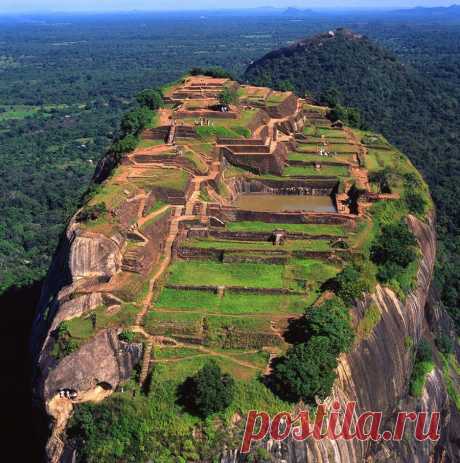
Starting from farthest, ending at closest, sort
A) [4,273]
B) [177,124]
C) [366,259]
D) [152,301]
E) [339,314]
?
1. [4,273]
2. [177,124]
3. [366,259]
4. [152,301]
5. [339,314]

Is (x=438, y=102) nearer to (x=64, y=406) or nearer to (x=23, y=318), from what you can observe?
(x=23, y=318)

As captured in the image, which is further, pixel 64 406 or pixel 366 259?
pixel 366 259

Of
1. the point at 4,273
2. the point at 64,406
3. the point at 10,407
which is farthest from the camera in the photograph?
the point at 4,273

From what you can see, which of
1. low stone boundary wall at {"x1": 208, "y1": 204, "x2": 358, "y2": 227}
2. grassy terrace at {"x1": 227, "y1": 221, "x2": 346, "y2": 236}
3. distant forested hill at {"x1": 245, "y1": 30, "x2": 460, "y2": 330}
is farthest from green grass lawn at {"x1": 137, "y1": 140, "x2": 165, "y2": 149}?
distant forested hill at {"x1": 245, "y1": 30, "x2": 460, "y2": 330}

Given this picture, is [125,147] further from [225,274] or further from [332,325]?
[332,325]

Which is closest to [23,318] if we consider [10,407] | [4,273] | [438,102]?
[10,407]

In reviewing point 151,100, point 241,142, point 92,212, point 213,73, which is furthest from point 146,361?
point 213,73

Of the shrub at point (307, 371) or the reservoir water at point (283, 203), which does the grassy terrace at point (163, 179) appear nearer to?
the reservoir water at point (283, 203)

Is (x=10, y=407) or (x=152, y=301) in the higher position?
(x=152, y=301)
